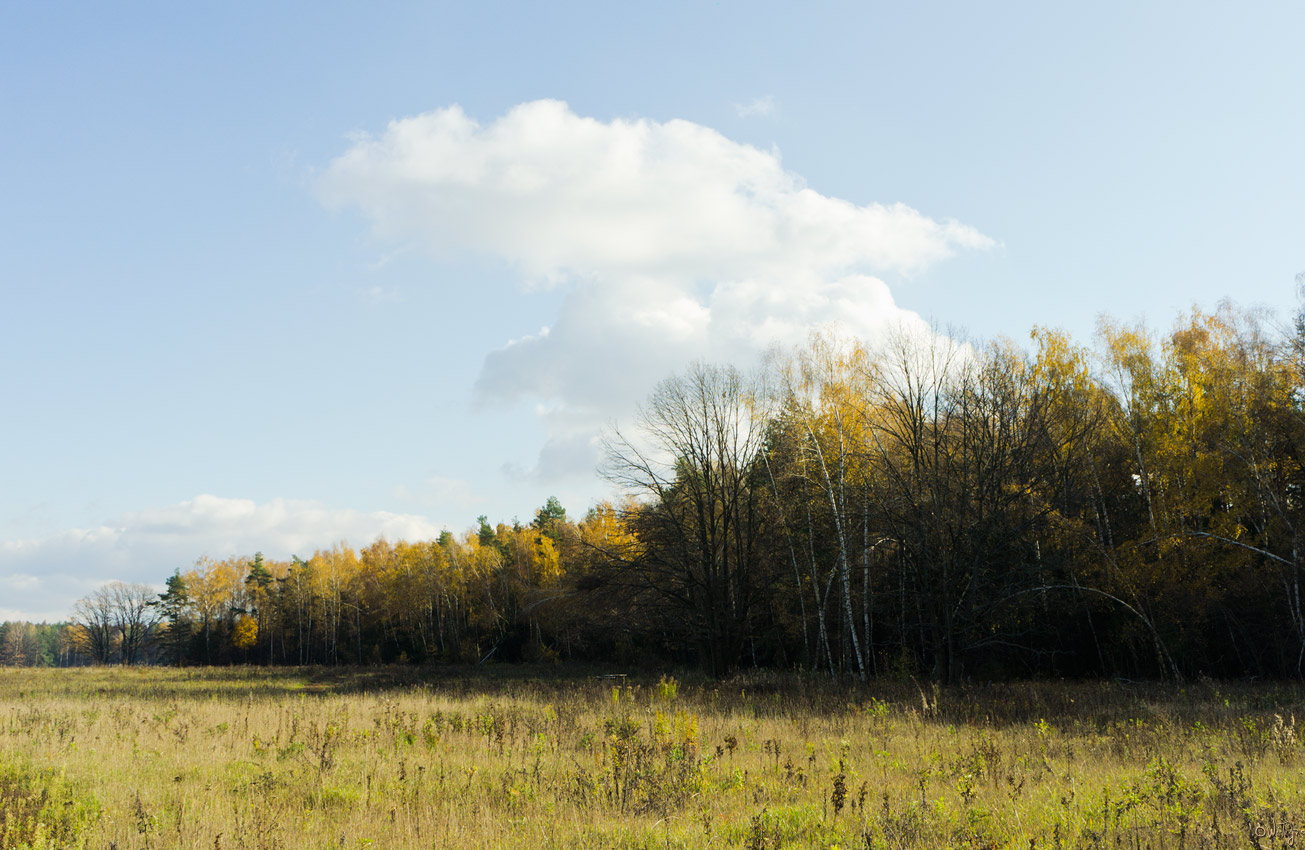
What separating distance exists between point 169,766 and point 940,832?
10549mm

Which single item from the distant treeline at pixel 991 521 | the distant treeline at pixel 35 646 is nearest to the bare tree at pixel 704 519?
the distant treeline at pixel 991 521

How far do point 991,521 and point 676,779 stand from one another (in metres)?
16.8

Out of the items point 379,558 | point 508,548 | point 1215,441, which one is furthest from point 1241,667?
point 379,558

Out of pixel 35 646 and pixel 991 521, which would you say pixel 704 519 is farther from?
pixel 35 646

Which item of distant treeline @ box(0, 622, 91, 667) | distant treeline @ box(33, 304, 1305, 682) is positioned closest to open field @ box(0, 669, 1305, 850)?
distant treeline @ box(33, 304, 1305, 682)

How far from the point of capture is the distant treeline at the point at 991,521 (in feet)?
75.7

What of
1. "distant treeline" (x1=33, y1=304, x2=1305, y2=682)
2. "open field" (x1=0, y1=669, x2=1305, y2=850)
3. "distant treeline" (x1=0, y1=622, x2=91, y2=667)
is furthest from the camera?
"distant treeline" (x1=0, y1=622, x2=91, y2=667)

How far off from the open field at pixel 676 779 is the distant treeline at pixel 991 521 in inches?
330

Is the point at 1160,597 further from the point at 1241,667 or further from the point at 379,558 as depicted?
the point at 379,558

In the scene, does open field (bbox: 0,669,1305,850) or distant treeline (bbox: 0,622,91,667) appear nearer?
open field (bbox: 0,669,1305,850)

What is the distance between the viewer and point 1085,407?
30062mm

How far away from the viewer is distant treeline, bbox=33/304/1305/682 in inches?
909

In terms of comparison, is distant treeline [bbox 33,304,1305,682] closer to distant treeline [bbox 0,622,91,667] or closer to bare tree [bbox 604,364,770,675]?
bare tree [bbox 604,364,770,675]

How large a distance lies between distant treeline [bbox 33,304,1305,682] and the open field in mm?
8381
